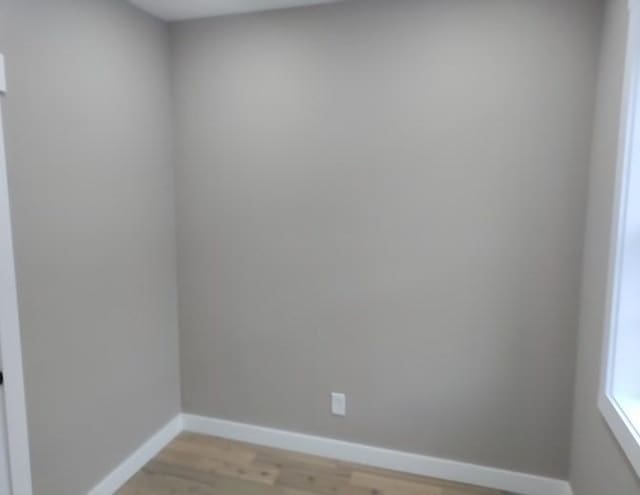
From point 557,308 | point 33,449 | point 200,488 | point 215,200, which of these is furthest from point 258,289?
point 557,308

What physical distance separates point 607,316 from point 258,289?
5.67ft

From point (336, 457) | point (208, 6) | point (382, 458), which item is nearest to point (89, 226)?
point (208, 6)

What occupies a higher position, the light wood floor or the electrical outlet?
Result: the electrical outlet

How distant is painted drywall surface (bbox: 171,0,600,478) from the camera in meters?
2.01

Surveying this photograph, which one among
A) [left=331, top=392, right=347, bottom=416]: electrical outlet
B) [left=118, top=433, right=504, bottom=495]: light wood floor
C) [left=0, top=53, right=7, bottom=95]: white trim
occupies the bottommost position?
[left=118, top=433, right=504, bottom=495]: light wood floor

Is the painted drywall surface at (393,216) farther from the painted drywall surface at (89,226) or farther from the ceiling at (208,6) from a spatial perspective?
the painted drywall surface at (89,226)

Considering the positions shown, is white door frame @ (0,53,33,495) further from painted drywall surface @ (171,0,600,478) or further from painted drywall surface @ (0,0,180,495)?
painted drywall surface @ (171,0,600,478)

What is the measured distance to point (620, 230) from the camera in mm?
1530

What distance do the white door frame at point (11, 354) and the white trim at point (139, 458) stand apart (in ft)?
1.70

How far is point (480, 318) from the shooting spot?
2164 mm

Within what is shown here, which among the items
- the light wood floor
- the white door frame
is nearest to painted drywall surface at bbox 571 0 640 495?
the light wood floor

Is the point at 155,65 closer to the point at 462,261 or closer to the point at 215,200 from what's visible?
the point at 215,200

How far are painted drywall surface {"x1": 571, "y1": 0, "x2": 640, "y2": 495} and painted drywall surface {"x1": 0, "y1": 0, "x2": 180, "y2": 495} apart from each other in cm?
225

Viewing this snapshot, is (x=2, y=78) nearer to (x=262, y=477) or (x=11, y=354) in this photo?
(x=11, y=354)
